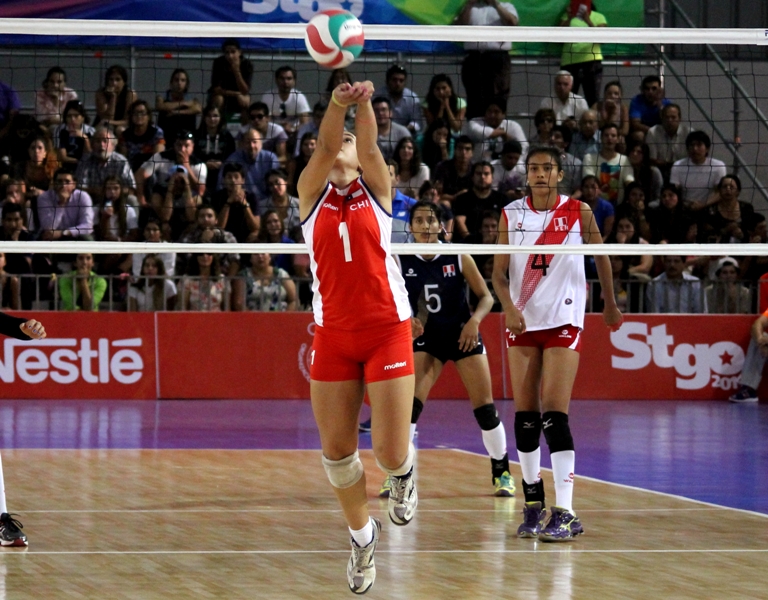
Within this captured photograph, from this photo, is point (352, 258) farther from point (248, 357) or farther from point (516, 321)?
point (248, 357)

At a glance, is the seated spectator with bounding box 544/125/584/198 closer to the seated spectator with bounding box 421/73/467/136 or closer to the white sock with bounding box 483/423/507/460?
the seated spectator with bounding box 421/73/467/136

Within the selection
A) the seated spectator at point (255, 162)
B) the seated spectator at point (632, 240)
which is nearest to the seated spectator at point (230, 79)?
the seated spectator at point (255, 162)

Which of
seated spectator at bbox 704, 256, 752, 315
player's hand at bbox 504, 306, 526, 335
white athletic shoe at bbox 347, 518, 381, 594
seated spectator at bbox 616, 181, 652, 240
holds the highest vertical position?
seated spectator at bbox 616, 181, 652, 240

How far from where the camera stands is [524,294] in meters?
6.98

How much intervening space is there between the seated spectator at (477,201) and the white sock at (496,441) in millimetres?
5056

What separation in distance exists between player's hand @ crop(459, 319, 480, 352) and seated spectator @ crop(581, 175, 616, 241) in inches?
211

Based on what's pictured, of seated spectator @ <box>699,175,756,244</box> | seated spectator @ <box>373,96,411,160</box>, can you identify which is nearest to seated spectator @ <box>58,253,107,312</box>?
→ seated spectator @ <box>373,96,411,160</box>

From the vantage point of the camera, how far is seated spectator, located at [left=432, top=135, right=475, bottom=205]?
13625 mm

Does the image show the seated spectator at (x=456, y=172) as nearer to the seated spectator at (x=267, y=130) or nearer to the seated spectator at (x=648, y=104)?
the seated spectator at (x=267, y=130)

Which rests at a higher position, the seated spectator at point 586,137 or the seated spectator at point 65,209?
the seated spectator at point 586,137

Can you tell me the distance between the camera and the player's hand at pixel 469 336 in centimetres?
802

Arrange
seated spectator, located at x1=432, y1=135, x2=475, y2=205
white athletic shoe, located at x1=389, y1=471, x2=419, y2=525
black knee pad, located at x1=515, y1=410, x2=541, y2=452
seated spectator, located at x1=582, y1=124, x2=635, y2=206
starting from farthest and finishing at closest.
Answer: seated spectator, located at x1=582, y1=124, x2=635, y2=206
seated spectator, located at x1=432, y1=135, x2=475, y2=205
black knee pad, located at x1=515, y1=410, x2=541, y2=452
white athletic shoe, located at x1=389, y1=471, x2=419, y2=525

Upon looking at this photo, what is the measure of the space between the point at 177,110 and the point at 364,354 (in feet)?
31.2

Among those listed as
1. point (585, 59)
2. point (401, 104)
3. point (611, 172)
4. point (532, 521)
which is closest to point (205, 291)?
point (401, 104)
